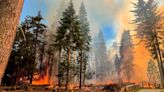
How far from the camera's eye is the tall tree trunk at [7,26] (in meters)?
3.60

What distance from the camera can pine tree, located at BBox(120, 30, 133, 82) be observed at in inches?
2736

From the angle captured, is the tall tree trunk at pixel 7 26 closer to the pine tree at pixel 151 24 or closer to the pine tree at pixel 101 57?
the pine tree at pixel 151 24

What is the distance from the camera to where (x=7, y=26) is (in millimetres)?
3664

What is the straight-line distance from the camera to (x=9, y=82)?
3612cm

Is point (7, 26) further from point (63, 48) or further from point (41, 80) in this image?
point (41, 80)

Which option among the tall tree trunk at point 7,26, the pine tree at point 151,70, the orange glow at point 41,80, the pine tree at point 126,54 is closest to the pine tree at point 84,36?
the orange glow at point 41,80

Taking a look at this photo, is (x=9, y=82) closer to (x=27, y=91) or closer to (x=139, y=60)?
(x=27, y=91)

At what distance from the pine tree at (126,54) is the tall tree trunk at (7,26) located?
6737 centimetres

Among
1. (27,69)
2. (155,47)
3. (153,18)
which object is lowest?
(27,69)

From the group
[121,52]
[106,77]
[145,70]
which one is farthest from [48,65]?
[145,70]

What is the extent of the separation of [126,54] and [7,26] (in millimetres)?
70978

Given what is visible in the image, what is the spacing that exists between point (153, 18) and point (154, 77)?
63357 mm

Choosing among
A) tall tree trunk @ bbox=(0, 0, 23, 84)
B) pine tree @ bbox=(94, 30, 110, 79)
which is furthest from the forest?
pine tree @ bbox=(94, 30, 110, 79)

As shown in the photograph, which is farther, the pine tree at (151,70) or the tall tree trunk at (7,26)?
the pine tree at (151,70)
